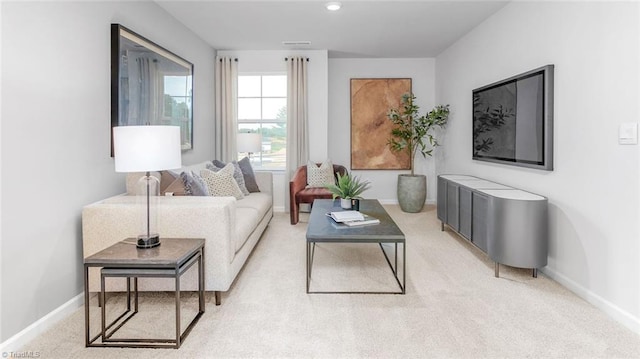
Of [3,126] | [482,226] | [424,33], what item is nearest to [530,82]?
[482,226]

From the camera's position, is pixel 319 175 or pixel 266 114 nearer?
pixel 319 175

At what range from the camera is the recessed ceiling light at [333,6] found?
3.76 meters

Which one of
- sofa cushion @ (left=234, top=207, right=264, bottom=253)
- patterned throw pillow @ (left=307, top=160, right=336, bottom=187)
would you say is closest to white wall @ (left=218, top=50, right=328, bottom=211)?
patterned throw pillow @ (left=307, top=160, right=336, bottom=187)

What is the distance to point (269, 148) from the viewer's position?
20.3ft

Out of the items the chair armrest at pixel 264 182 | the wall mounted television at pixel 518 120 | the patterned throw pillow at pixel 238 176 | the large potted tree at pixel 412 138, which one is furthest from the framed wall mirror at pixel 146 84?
the wall mounted television at pixel 518 120

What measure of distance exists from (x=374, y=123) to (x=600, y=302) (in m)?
4.39

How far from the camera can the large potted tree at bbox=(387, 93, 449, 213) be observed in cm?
570

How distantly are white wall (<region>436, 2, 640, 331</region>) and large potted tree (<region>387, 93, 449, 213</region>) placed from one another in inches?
82.7

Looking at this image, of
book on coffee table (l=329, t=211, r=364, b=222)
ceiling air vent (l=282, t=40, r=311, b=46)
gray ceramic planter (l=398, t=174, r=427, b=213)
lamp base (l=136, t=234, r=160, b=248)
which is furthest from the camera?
gray ceramic planter (l=398, t=174, r=427, b=213)

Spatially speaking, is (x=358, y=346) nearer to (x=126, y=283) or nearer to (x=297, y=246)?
(x=126, y=283)

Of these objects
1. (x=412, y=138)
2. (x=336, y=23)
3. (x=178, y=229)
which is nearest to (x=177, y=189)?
(x=178, y=229)

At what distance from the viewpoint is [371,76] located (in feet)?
20.9

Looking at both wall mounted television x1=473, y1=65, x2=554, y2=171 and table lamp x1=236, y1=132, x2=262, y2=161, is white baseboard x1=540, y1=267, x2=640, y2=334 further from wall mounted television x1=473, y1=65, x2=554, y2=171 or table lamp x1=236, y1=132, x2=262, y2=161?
table lamp x1=236, y1=132, x2=262, y2=161

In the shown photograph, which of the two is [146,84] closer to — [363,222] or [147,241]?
[147,241]
